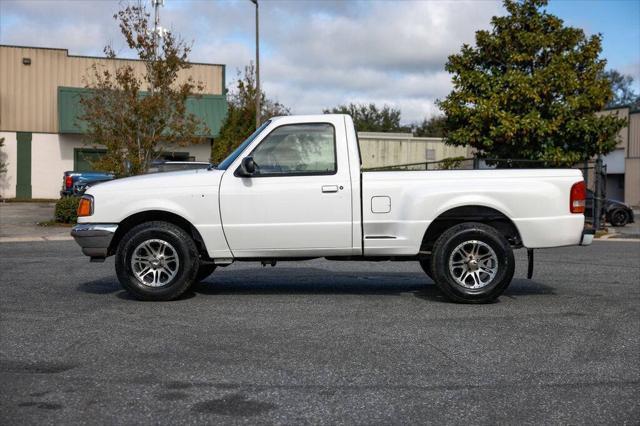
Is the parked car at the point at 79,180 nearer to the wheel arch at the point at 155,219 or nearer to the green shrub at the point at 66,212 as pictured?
the green shrub at the point at 66,212

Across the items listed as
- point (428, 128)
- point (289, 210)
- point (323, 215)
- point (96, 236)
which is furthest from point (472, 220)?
point (428, 128)

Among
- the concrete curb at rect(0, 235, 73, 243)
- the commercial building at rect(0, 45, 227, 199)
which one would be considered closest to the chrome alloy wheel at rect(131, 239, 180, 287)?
the concrete curb at rect(0, 235, 73, 243)

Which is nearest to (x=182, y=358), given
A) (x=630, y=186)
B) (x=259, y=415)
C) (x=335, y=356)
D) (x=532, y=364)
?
(x=335, y=356)

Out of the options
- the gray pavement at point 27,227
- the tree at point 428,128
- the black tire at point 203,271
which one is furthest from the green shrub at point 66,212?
the tree at point 428,128

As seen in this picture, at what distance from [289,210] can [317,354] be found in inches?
106

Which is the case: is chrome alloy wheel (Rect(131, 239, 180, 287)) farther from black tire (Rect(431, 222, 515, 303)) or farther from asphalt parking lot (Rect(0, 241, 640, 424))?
black tire (Rect(431, 222, 515, 303))

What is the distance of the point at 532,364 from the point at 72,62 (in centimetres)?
3723

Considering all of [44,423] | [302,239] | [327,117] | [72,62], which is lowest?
[44,423]

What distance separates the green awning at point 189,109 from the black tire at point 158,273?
2801 centimetres

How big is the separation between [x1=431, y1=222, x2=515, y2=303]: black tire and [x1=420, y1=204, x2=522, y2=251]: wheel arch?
0.69 ft

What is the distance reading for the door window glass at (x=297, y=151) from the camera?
8406 millimetres

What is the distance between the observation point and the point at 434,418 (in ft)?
14.4

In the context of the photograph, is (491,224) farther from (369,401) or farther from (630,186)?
(630,186)

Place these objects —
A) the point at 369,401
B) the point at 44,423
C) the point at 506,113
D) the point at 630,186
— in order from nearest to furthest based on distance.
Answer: the point at 44,423
the point at 369,401
the point at 506,113
the point at 630,186
